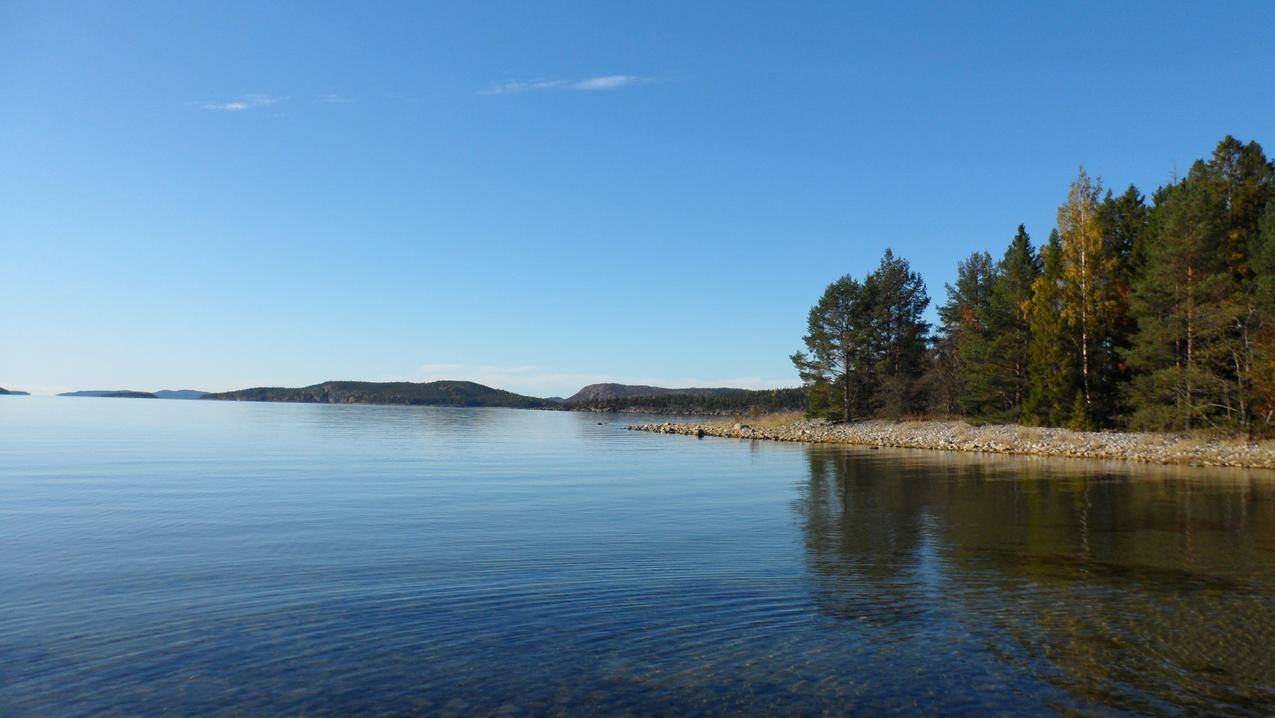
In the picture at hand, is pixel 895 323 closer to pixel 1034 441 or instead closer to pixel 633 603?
pixel 1034 441

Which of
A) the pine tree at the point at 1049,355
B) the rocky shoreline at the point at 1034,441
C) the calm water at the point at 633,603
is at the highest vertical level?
the pine tree at the point at 1049,355

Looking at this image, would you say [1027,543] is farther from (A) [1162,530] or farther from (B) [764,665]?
(B) [764,665]

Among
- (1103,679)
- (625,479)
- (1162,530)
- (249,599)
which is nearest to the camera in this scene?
(1103,679)

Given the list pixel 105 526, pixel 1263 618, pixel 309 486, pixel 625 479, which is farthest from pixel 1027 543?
pixel 309 486

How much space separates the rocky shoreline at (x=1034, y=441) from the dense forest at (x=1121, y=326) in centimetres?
135

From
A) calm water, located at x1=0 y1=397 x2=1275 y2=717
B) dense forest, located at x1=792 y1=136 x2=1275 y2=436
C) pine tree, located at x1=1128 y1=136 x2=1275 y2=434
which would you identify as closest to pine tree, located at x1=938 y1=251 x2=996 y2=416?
dense forest, located at x1=792 y1=136 x2=1275 y2=436

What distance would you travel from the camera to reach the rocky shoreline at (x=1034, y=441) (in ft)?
107

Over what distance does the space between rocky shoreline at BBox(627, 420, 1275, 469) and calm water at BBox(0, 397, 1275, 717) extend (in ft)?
42.9

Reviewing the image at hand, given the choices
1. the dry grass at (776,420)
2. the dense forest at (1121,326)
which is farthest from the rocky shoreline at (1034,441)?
the dry grass at (776,420)

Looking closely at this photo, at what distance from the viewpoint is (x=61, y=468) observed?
1121 inches

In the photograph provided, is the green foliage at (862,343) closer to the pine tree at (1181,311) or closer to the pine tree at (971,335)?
the pine tree at (971,335)

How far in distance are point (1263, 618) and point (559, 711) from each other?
916cm

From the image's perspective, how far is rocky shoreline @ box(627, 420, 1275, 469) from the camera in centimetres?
3272

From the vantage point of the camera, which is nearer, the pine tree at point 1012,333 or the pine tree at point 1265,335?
the pine tree at point 1265,335
